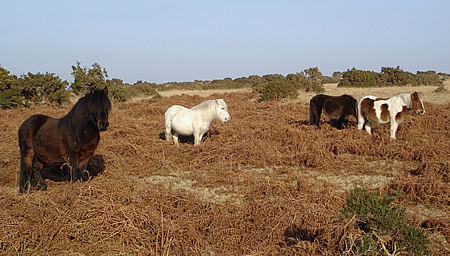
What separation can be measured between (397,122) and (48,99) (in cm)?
1704

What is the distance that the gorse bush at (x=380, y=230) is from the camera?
2.88 m

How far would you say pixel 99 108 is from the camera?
4516 mm

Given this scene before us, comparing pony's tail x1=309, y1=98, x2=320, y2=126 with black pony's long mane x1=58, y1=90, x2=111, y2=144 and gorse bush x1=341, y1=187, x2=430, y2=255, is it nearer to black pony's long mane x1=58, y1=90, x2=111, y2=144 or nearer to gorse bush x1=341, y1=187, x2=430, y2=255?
gorse bush x1=341, y1=187, x2=430, y2=255

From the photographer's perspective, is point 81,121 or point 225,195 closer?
point 81,121

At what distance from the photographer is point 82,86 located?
1977cm

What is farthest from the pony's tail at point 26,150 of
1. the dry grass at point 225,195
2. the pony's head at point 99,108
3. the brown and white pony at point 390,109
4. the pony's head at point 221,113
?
the brown and white pony at point 390,109

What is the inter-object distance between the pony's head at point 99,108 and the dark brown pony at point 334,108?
7.85 metres

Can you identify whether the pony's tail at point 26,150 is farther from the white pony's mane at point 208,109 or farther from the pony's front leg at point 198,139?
the white pony's mane at point 208,109

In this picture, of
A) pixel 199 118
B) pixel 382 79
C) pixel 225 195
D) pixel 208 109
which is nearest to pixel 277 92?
pixel 208 109

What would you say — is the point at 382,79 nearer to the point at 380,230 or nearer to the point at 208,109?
the point at 208,109

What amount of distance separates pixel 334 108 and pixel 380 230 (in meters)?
8.09

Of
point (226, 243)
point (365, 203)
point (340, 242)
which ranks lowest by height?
point (226, 243)

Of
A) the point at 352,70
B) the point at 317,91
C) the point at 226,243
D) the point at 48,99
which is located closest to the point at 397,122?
the point at 226,243

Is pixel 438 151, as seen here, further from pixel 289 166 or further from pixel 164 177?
pixel 164 177
